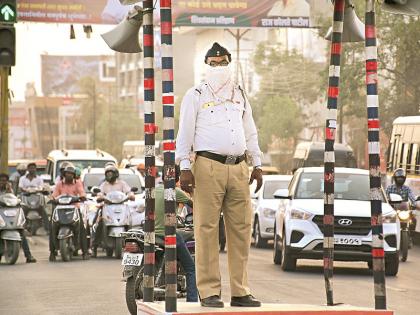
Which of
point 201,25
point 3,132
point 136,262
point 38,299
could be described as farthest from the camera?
point 201,25

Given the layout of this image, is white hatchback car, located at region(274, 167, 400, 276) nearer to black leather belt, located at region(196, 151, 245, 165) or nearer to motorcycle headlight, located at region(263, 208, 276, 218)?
motorcycle headlight, located at region(263, 208, 276, 218)

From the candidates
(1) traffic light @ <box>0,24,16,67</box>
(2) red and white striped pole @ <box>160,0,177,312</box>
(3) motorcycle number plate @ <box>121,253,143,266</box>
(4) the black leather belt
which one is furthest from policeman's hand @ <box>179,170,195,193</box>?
(1) traffic light @ <box>0,24,16,67</box>

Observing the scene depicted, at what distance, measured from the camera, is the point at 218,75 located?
34.0ft

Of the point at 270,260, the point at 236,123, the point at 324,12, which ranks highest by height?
the point at 324,12

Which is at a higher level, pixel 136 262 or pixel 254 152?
pixel 254 152

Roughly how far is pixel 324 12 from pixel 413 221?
66.6ft

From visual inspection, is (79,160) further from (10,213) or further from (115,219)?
(10,213)

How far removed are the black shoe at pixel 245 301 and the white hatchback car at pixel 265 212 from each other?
18655 millimetres

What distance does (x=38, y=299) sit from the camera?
1647cm

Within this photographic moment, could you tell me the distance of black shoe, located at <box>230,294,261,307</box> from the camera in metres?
10.2

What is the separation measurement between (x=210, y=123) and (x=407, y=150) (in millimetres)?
25440

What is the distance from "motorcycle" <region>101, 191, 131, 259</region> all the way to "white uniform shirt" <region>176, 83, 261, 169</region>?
1476 centimetres

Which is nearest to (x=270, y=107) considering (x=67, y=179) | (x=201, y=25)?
(x=201, y=25)

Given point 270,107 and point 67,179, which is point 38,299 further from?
point 270,107
